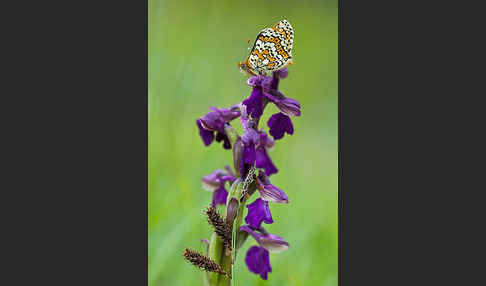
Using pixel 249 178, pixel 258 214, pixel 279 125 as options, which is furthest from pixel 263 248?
pixel 279 125

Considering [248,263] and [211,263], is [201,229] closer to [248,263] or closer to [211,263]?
[248,263]

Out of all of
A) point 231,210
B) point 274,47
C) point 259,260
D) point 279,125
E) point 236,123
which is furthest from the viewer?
point 236,123

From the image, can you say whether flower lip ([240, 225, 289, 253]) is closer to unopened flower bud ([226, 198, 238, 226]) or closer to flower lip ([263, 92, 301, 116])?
unopened flower bud ([226, 198, 238, 226])

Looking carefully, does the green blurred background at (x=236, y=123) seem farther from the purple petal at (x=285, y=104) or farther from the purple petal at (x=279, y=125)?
the purple petal at (x=285, y=104)

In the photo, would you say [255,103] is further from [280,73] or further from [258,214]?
[258,214]

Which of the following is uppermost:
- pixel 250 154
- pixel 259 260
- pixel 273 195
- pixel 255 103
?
pixel 255 103

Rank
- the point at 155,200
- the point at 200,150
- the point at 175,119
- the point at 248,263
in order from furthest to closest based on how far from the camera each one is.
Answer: the point at 200,150 < the point at 175,119 < the point at 155,200 < the point at 248,263
